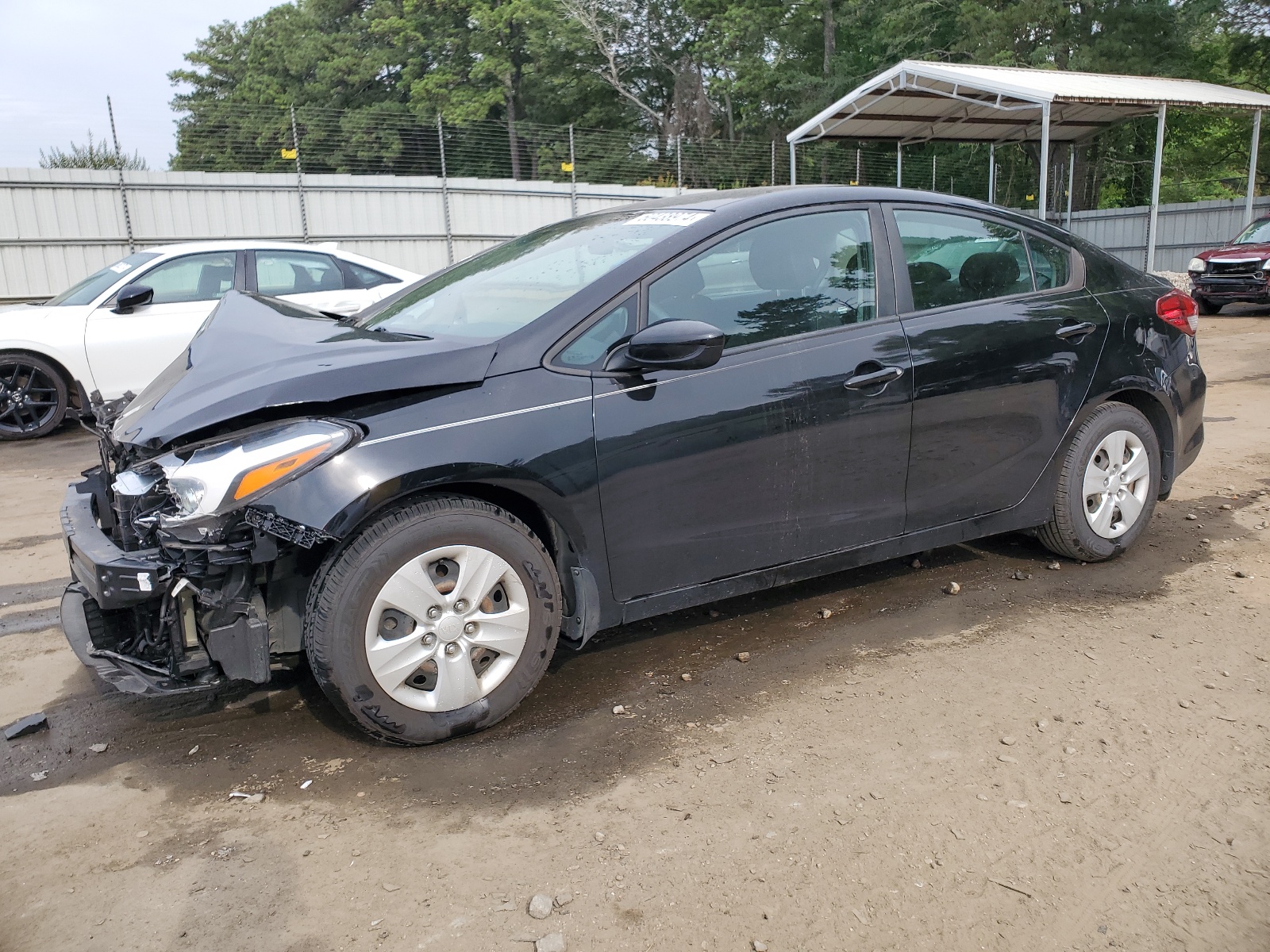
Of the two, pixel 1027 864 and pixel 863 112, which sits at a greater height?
pixel 863 112

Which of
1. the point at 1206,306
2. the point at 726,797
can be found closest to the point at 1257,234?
the point at 1206,306

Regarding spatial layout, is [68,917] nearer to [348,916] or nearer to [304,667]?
[348,916]

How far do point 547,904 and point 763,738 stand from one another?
0.99m

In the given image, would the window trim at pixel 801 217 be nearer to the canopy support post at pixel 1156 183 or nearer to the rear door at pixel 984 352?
the rear door at pixel 984 352

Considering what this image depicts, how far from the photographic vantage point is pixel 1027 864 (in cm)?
246

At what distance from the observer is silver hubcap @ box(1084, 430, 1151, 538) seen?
446cm

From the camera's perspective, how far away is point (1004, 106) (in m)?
18.5

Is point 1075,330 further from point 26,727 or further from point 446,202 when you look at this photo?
point 446,202

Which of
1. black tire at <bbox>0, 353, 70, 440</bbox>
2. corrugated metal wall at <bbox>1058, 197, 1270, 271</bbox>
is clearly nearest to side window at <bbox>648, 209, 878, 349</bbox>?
black tire at <bbox>0, 353, 70, 440</bbox>

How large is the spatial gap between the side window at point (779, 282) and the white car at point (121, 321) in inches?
216

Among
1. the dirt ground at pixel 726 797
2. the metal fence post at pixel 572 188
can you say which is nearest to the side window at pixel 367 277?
the dirt ground at pixel 726 797

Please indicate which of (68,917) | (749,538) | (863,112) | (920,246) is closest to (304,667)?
(68,917)

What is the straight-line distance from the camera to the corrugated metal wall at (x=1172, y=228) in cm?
2161

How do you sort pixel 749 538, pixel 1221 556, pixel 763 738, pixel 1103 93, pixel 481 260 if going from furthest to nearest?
1. pixel 1103 93
2. pixel 1221 556
3. pixel 481 260
4. pixel 749 538
5. pixel 763 738
